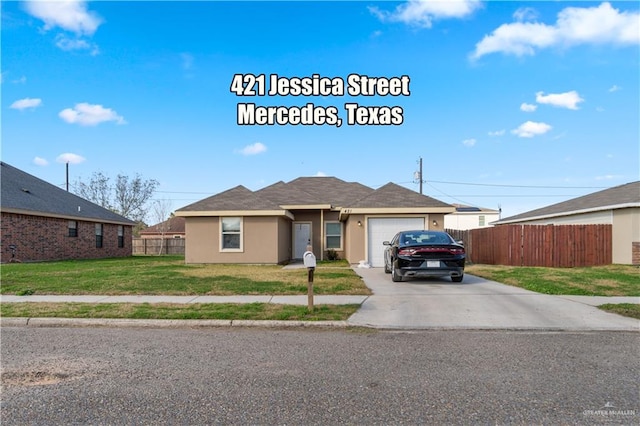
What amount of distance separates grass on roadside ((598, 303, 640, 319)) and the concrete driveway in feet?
0.76

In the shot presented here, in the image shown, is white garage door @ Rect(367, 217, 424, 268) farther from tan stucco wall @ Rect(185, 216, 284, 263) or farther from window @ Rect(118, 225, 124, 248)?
window @ Rect(118, 225, 124, 248)

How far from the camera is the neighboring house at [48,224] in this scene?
2036cm

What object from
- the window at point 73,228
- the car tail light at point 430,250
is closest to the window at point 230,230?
the car tail light at point 430,250

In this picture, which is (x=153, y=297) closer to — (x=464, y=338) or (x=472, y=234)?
(x=464, y=338)

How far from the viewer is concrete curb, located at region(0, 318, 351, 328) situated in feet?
24.0

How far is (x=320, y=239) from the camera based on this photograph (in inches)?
950

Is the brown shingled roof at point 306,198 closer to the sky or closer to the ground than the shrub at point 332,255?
closer to the sky

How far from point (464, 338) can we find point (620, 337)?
2.35 m

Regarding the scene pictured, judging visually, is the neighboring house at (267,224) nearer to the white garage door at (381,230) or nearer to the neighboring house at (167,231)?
the white garage door at (381,230)

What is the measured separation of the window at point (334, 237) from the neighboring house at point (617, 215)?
11209mm

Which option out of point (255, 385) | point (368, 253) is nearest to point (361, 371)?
point (255, 385)

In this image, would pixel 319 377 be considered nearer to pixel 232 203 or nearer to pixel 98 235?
pixel 232 203

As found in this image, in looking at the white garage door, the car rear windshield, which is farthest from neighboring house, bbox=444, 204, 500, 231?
the car rear windshield

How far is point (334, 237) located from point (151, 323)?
16.8m
